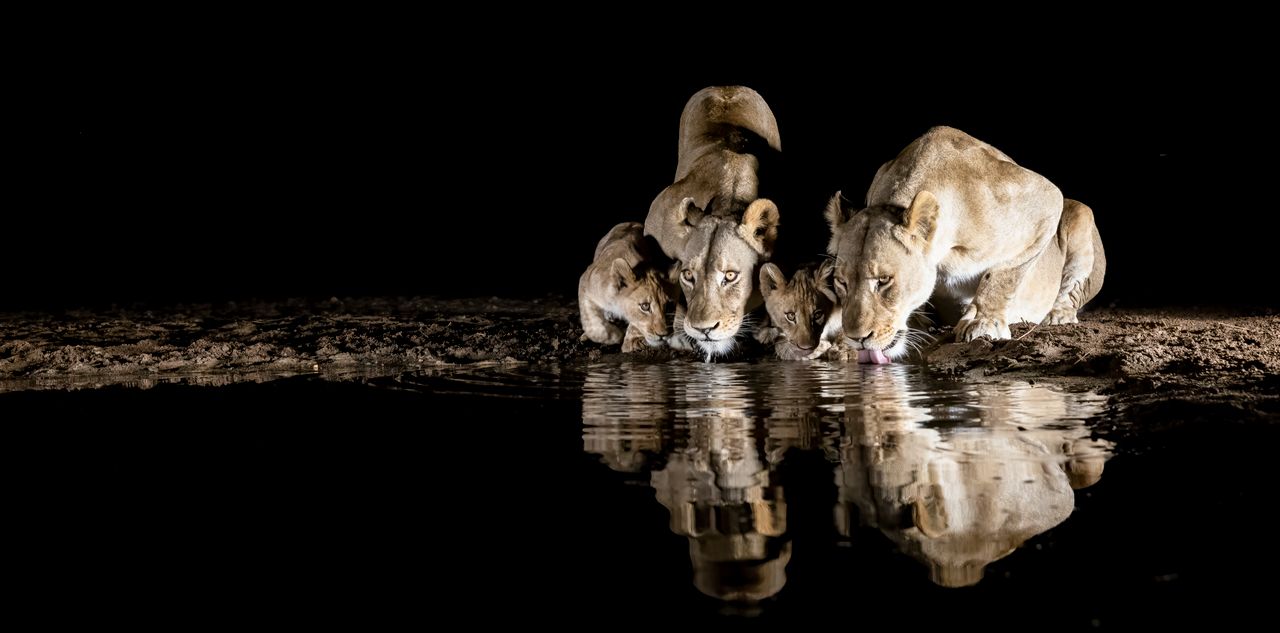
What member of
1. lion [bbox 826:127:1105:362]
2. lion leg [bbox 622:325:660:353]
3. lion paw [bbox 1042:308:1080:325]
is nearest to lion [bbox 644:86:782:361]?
lion leg [bbox 622:325:660:353]

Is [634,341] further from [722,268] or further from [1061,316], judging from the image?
[1061,316]

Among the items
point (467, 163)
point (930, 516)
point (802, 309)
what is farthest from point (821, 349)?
point (467, 163)

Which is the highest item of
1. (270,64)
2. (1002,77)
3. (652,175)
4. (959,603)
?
(270,64)

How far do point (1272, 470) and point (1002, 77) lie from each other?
44.0ft

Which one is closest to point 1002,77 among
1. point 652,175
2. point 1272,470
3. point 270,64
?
point 652,175

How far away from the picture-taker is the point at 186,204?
65.1 ft

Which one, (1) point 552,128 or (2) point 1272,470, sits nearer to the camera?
(2) point 1272,470

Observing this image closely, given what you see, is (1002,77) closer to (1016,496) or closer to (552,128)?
(552,128)

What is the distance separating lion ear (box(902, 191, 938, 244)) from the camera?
638 centimetres

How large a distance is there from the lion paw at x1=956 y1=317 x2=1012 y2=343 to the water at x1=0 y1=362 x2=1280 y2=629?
6.60ft

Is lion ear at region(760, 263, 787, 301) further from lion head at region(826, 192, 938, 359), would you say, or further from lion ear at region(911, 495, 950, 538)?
lion ear at region(911, 495, 950, 538)

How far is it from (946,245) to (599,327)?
215cm

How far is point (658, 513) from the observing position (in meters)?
2.96

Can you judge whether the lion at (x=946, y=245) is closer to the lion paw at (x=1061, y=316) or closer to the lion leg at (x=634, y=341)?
the lion paw at (x=1061, y=316)
